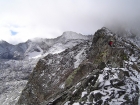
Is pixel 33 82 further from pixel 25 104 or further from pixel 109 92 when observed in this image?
pixel 109 92

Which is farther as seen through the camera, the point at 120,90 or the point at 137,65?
the point at 137,65

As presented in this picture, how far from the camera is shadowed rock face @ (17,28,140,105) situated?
18625 millimetres

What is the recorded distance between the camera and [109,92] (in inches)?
736

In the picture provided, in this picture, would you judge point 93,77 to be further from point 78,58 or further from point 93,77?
point 78,58

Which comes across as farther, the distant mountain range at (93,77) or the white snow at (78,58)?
the white snow at (78,58)

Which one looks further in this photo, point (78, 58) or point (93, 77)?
point (78, 58)

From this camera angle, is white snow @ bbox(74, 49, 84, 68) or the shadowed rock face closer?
the shadowed rock face

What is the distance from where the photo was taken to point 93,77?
856 inches

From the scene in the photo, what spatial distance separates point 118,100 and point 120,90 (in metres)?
1.38

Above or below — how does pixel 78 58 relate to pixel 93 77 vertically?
below

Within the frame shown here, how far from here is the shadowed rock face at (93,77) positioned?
18.6 m

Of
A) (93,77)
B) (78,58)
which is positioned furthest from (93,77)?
(78,58)

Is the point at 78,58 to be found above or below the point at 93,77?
below

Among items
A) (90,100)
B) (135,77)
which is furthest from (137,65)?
(90,100)
